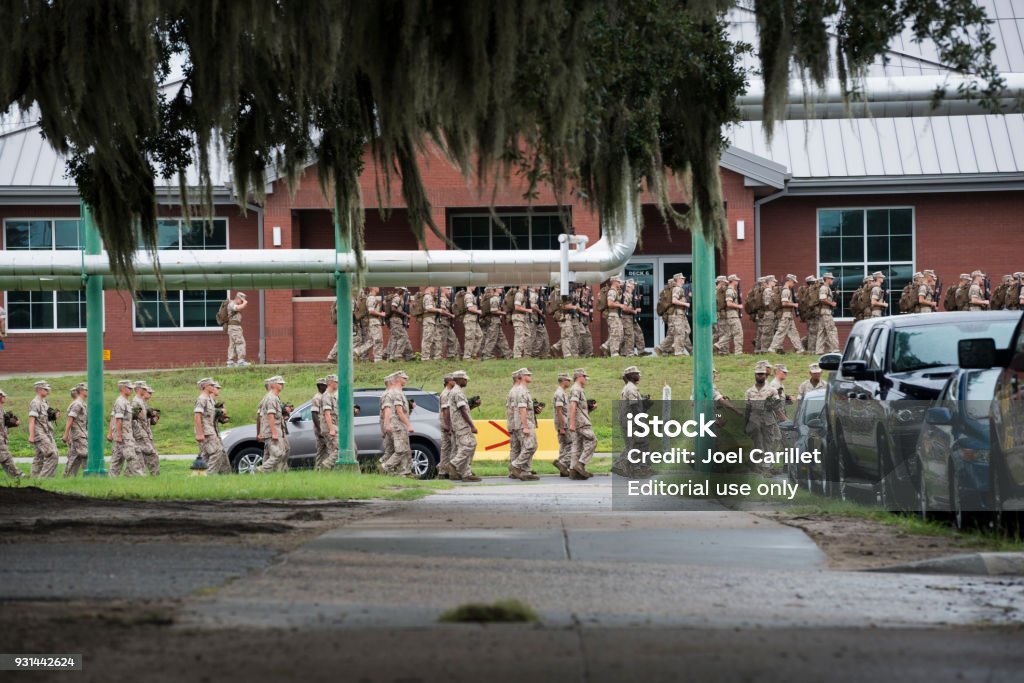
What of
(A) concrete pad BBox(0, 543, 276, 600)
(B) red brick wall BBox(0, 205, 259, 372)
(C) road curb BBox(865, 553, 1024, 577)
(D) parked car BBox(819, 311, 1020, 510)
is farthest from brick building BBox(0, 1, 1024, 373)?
(C) road curb BBox(865, 553, 1024, 577)

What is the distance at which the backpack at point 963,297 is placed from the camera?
31797 mm

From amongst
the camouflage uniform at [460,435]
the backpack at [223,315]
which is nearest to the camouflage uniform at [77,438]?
the camouflage uniform at [460,435]

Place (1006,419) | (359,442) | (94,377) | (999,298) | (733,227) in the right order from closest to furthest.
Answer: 1. (1006,419)
2. (94,377)
3. (359,442)
4. (999,298)
5. (733,227)

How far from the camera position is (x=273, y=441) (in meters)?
20.5

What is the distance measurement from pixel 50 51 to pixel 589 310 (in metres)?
23.6

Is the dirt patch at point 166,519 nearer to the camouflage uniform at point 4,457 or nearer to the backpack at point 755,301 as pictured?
the camouflage uniform at point 4,457

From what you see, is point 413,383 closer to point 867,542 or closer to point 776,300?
point 776,300

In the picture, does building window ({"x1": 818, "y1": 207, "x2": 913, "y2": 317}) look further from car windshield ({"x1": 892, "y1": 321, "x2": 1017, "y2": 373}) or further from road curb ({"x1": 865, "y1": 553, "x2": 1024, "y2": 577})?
road curb ({"x1": 865, "y1": 553, "x2": 1024, "y2": 577})

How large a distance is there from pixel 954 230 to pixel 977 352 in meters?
27.2

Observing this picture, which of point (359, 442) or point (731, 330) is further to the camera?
point (731, 330)

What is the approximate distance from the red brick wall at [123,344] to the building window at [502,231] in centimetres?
544

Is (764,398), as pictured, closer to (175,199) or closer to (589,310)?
(589,310)

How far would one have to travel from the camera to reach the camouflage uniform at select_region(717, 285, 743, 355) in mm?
32062

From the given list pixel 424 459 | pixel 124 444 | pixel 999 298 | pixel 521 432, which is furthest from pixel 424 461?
pixel 999 298
